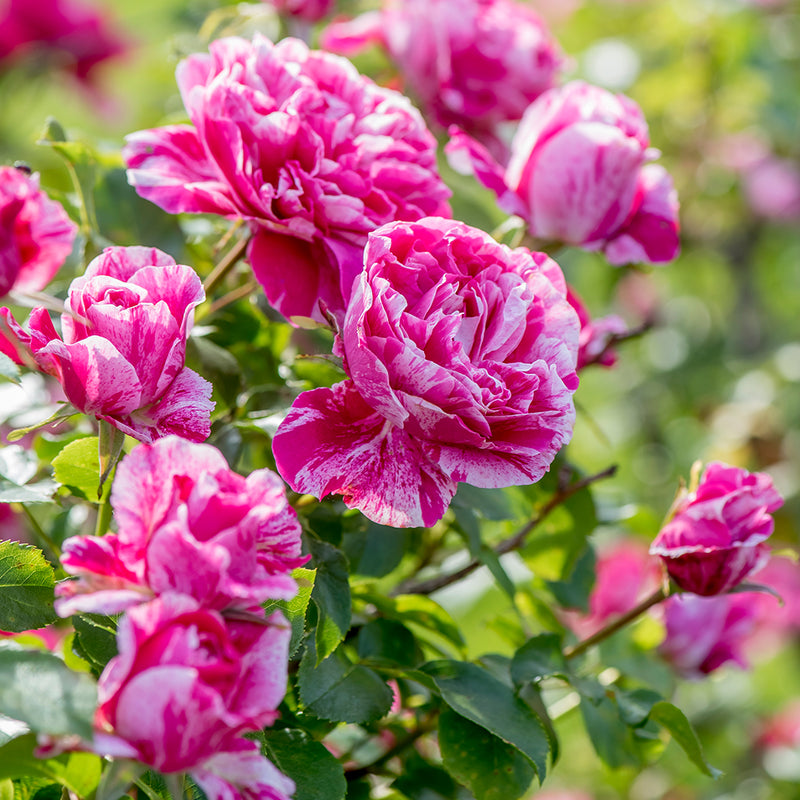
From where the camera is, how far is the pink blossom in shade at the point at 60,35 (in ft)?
4.40

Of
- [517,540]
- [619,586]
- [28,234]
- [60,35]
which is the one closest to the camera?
[28,234]

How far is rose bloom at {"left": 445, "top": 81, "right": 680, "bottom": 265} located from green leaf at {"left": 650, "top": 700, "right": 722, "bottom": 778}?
0.79 ft

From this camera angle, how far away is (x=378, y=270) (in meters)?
0.39

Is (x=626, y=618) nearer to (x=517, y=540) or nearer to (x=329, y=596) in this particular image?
(x=517, y=540)

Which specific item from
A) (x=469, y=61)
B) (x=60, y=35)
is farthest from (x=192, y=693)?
(x=60, y=35)

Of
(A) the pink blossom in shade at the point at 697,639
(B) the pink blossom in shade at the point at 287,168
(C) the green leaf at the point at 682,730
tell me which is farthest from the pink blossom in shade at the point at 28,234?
(A) the pink blossom in shade at the point at 697,639

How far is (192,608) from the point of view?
0.31 m

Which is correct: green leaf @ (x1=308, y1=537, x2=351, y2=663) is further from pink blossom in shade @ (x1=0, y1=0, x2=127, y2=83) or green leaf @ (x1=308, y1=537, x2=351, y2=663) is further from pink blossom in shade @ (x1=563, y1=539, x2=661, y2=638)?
pink blossom in shade @ (x1=0, y1=0, x2=127, y2=83)

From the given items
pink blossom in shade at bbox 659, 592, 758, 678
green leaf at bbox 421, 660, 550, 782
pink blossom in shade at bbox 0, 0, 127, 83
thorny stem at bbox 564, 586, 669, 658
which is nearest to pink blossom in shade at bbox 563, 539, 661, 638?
pink blossom in shade at bbox 659, 592, 758, 678

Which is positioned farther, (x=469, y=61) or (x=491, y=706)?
(x=469, y=61)

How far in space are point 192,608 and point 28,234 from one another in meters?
0.27

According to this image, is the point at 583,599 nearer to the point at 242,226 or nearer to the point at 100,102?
the point at 242,226

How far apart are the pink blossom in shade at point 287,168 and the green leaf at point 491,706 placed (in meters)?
0.19

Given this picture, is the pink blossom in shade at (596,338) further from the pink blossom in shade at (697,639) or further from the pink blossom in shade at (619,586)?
the pink blossom in shade at (619,586)
